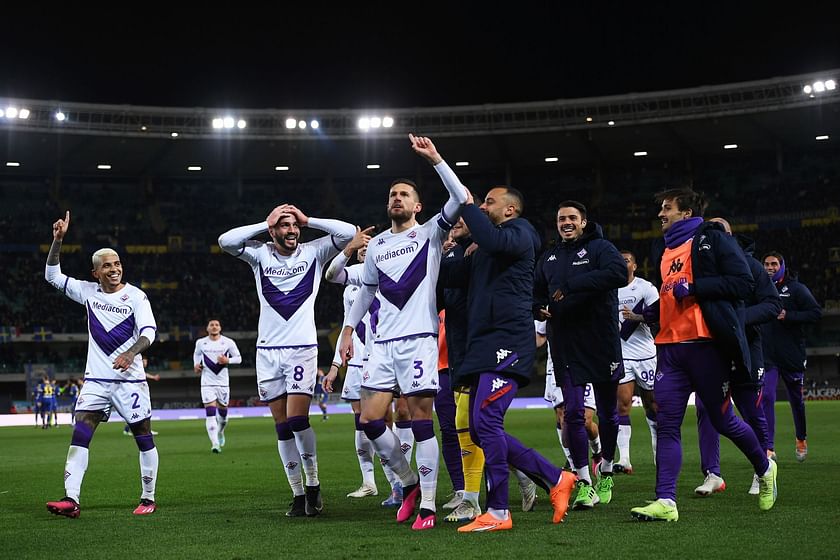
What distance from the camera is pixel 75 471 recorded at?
28.6ft

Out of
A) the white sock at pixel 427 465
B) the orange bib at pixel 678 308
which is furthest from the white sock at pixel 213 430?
the orange bib at pixel 678 308

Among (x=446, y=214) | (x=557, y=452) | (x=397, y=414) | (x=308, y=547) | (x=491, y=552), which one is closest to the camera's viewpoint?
(x=491, y=552)

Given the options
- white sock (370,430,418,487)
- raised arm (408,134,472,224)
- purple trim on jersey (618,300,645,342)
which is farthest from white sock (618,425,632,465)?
raised arm (408,134,472,224)

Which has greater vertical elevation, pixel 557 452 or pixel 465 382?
pixel 465 382

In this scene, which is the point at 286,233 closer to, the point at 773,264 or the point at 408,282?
the point at 408,282

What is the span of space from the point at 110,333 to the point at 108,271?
62cm

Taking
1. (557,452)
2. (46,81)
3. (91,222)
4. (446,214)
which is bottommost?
(557,452)

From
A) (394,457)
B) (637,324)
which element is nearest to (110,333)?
(394,457)

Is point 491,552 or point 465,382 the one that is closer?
point 491,552

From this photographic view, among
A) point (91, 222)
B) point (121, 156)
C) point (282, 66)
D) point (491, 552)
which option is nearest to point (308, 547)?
point (491, 552)

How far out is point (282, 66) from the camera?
4925 cm

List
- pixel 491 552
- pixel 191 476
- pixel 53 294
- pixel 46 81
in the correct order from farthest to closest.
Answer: pixel 53 294 < pixel 46 81 < pixel 191 476 < pixel 491 552

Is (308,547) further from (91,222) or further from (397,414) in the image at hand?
(91,222)

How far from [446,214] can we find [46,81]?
46503mm
